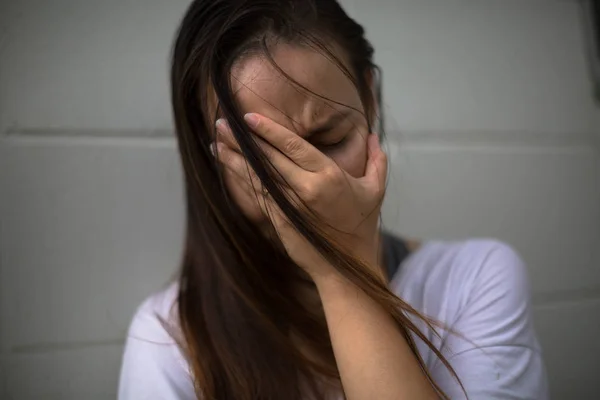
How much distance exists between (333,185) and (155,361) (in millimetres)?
345

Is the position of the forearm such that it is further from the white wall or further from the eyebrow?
the white wall

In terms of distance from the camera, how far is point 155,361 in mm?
593

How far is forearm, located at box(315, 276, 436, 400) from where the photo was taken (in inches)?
18.9

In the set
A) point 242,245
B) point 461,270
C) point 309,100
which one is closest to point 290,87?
point 309,100

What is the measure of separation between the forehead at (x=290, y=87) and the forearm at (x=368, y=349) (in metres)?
0.21

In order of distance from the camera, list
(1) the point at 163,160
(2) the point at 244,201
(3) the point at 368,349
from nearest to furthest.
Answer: (3) the point at 368,349
(2) the point at 244,201
(1) the point at 163,160

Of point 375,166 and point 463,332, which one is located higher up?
point 375,166

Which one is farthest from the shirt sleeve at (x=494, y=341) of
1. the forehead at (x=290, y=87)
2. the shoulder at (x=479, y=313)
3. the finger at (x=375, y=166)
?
the forehead at (x=290, y=87)

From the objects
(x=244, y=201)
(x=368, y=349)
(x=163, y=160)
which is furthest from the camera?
(x=163, y=160)

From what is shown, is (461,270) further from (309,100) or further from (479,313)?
(309,100)

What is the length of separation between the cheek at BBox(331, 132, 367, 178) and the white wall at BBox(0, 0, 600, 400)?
398 mm

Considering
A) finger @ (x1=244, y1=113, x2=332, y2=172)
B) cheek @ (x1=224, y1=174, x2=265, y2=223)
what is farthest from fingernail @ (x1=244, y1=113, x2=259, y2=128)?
cheek @ (x1=224, y1=174, x2=265, y2=223)

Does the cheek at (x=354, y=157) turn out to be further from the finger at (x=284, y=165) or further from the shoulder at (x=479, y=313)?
the shoulder at (x=479, y=313)

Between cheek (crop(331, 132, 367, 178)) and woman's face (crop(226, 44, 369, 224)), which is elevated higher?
woman's face (crop(226, 44, 369, 224))
